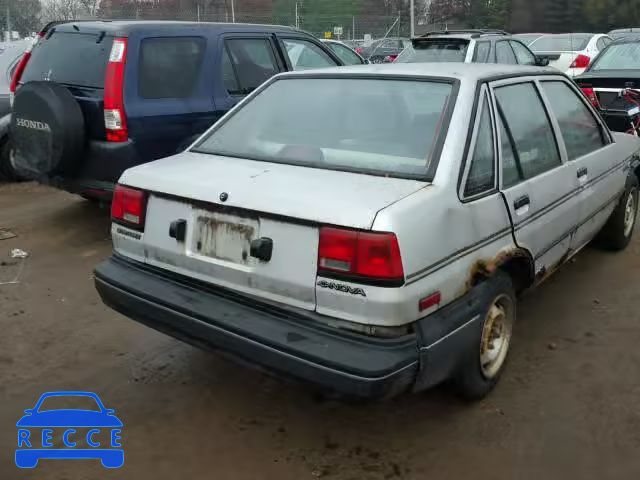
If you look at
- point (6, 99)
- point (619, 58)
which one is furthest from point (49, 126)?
point (619, 58)

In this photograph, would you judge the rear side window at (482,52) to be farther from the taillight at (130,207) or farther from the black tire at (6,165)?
the taillight at (130,207)

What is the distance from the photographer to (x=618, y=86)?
7.88 m

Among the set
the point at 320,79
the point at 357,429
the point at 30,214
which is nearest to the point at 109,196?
the point at 30,214

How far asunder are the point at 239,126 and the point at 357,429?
1705mm

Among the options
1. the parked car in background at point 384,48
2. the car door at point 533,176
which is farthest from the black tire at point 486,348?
the parked car in background at point 384,48

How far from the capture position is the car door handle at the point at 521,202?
3090 mm

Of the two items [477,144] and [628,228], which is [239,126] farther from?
[628,228]

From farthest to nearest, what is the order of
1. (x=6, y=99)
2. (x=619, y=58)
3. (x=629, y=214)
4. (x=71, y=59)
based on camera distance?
(x=619, y=58) → (x=6, y=99) → (x=71, y=59) → (x=629, y=214)

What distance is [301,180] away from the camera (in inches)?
111

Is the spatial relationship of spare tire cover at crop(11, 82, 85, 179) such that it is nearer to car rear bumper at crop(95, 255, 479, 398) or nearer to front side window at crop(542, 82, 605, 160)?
car rear bumper at crop(95, 255, 479, 398)

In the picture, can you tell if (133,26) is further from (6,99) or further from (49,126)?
(6,99)

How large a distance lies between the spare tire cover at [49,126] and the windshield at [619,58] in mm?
6943

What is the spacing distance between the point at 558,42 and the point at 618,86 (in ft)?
29.2

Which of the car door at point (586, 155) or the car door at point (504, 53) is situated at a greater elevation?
the car door at point (504, 53)
